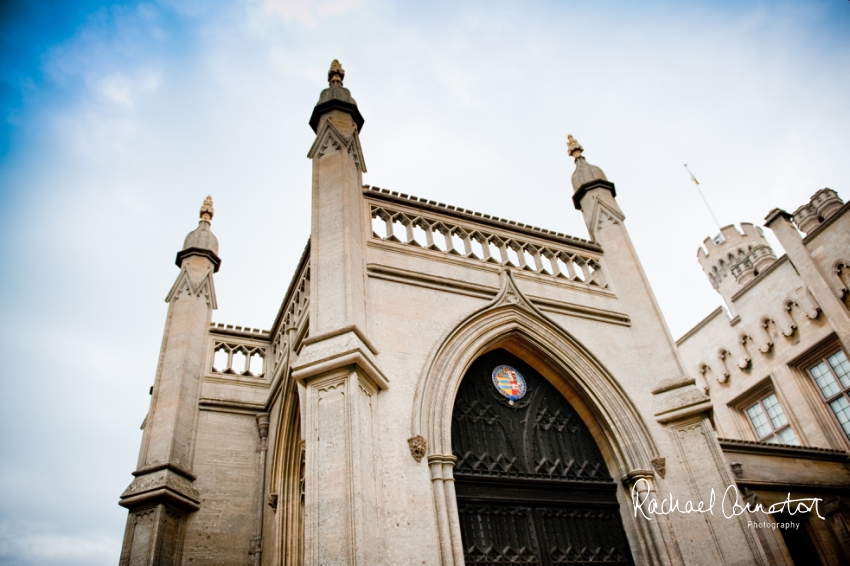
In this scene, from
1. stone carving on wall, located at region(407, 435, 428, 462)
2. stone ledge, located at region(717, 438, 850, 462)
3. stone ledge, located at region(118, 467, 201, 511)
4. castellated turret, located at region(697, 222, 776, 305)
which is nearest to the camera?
stone carving on wall, located at region(407, 435, 428, 462)

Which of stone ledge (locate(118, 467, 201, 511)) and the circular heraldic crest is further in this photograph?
the circular heraldic crest

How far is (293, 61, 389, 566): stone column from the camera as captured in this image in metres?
6.50

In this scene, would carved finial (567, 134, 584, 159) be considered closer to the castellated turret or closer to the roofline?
the roofline

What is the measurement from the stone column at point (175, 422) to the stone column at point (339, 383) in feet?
13.4

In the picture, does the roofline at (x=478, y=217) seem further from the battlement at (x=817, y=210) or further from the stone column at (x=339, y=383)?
the battlement at (x=817, y=210)

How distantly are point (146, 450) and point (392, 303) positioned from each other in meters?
5.08

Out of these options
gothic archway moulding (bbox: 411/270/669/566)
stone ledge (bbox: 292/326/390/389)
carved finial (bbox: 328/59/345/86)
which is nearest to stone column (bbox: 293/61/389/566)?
stone ledge (bbox: 292/326/390/389)

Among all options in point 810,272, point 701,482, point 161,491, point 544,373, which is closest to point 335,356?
point 544,373

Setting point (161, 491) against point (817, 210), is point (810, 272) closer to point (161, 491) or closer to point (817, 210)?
point (817, 210)

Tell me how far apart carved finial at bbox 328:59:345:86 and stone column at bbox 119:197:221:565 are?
14.7 feet

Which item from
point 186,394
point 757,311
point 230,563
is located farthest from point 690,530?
point 757,311

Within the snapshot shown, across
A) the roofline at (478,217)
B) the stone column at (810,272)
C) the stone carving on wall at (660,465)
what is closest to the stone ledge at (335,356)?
the roofline at (478,217)

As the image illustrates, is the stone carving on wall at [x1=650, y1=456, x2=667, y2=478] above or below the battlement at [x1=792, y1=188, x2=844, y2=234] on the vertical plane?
below

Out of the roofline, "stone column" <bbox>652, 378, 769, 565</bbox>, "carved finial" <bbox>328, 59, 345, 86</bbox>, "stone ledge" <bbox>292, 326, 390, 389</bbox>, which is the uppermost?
"carved finial" <bbox>328, 59, 345, 86</bbox>
